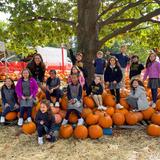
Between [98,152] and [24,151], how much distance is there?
4.61ft

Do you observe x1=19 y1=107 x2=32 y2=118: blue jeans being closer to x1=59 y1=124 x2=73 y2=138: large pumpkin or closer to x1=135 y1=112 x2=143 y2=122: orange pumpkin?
x1=59 y1=124 x2=73 y2=138: large pumpkin

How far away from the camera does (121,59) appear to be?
10406mm

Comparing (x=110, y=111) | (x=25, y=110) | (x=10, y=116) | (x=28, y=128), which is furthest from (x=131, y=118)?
(x=10, y=116)

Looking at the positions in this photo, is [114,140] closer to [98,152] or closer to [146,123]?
[98,152]

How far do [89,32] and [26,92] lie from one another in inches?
125

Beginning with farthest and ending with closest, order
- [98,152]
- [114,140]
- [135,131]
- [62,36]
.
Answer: [62,36], [135,131], [114,140], [98,152]

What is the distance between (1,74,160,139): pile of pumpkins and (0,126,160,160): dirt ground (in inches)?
6.4

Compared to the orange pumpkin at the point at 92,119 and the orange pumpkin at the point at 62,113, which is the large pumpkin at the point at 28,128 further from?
the orange pumpkin at the point at 92,119

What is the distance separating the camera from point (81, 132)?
7207 millimetres

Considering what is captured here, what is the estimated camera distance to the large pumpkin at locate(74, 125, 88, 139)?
7.20 meters

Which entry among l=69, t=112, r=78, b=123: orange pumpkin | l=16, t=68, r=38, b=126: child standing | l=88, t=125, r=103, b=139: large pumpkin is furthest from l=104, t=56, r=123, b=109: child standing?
l=16, t=68, r=38, b=126: child standing

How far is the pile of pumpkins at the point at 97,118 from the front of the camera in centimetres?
727

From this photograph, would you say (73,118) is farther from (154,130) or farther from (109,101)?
(154,130)

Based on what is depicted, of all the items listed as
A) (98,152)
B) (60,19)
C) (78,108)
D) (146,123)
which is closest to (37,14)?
(60,19)
